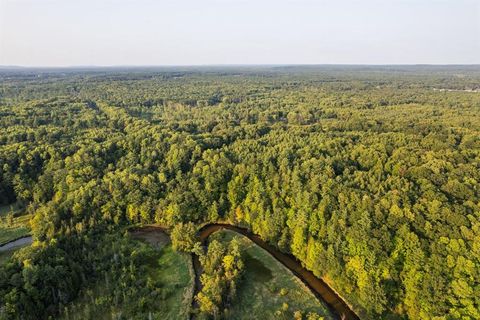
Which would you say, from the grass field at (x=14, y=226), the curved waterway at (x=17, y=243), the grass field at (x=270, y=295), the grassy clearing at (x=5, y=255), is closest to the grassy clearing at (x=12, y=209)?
the grass field at (x=14, y=226)

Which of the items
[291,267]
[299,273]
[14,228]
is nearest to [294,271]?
[299,273]

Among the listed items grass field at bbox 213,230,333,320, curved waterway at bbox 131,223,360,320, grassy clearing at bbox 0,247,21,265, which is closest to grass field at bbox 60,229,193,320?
curved waterway at bbox 131,223,360,320

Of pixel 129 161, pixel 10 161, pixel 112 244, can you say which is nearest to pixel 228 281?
pixel 112 244

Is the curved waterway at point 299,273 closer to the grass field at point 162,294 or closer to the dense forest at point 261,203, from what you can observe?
the dense forest at point 261,203

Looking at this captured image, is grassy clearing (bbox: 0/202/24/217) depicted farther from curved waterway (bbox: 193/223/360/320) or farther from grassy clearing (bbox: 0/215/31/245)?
curved waterway (bbox: 193/223/360/320)

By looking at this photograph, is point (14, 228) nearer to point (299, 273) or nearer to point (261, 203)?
point (261, 203)

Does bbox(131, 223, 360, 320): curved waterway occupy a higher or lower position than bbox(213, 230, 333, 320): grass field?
lower
